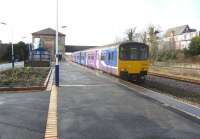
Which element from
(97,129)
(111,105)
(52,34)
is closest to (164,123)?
(97,129)

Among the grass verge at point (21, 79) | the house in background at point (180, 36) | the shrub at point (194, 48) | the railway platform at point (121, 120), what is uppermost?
the house in background at point (180, 36)

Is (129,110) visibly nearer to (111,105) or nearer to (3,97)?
(111,105)

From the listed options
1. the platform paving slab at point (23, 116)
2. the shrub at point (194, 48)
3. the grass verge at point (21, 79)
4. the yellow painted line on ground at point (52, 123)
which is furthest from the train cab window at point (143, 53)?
the shrub at point (194, 48)

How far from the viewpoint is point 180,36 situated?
105062 millimetres

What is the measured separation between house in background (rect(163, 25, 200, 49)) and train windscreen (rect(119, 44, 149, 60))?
67.4 meters

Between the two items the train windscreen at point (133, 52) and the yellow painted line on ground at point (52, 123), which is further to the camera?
the train windscreen at point (133, 52)

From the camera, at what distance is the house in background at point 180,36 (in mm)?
93338

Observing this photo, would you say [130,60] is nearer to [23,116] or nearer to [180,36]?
[23,116]

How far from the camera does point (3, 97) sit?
12406mm

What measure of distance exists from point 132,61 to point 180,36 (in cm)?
8519

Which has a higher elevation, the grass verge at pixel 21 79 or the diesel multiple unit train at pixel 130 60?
the diesel multiple unit train at pixel 130 60

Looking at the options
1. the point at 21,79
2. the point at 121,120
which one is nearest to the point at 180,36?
the point at 21,79

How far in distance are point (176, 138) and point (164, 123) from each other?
4.47ft

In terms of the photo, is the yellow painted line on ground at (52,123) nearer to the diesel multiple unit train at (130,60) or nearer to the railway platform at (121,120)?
the railway platform at (121,120)
